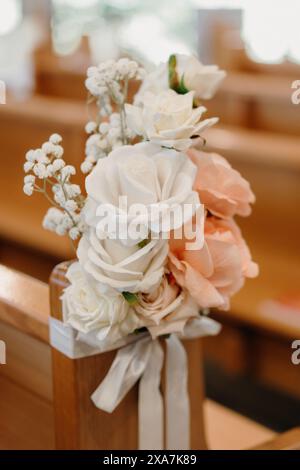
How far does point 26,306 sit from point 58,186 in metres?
0.27

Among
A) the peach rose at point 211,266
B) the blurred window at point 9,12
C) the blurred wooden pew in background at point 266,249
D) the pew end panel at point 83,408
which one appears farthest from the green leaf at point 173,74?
the blurred window at point 9,12

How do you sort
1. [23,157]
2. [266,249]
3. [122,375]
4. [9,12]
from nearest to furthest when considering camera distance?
[122,375], [266,249], [23,157], [9,12]

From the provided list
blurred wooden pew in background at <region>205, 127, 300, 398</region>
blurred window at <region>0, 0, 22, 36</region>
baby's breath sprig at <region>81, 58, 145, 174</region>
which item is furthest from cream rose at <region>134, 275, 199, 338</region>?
blurred window at <region>0, 0, 22, 36</region>

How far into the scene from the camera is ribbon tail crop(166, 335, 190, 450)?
1.27 meters

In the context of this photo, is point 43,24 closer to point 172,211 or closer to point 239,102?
point 239,102

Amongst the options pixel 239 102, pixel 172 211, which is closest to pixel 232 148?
pixel 239 102

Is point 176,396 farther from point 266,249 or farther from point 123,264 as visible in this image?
point 266,249

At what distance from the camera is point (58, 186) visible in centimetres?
104

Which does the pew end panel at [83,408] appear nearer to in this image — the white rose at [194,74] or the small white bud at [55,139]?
the small white bud at [55,139]

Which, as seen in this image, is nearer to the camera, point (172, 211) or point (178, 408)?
point (172, 211)

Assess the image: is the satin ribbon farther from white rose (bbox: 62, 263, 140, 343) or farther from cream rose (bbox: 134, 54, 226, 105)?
cream rose (bbox: 134, 54, 226, 105)

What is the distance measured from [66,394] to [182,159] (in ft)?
1.38

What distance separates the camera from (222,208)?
3.73 feet

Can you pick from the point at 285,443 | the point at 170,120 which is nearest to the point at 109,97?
the point at 170,120
